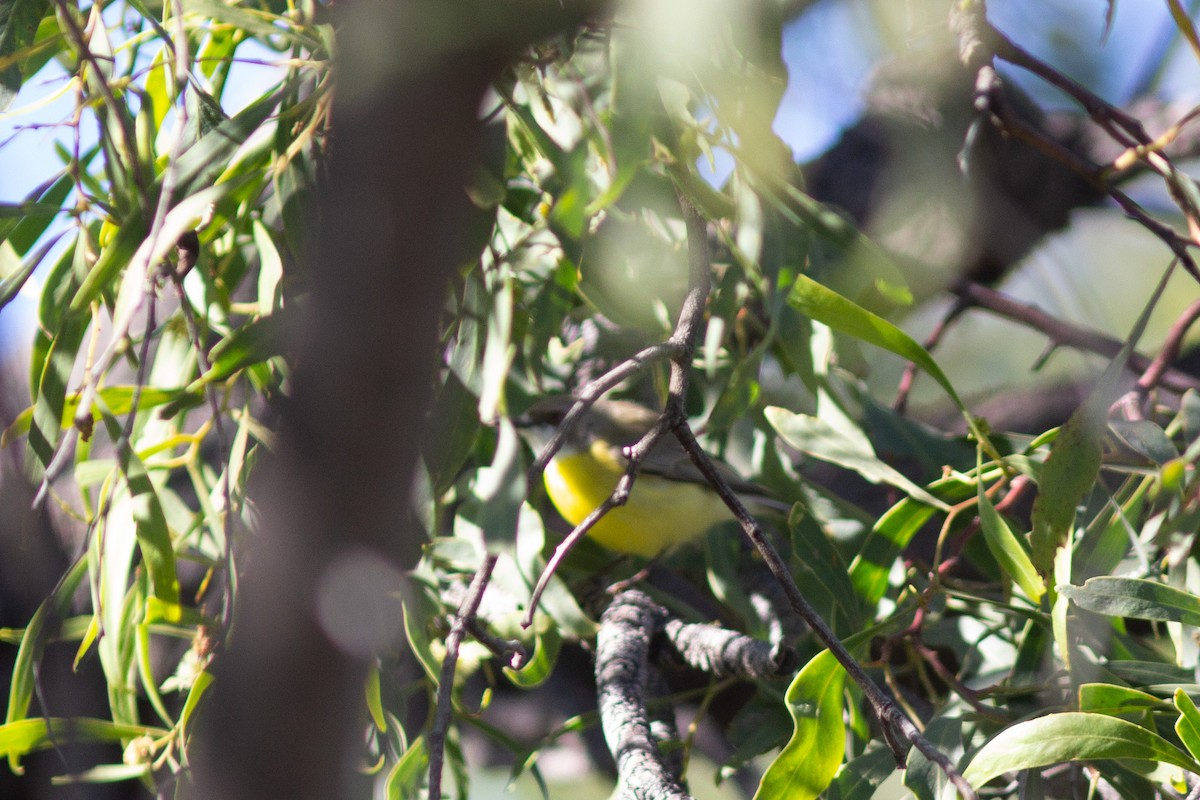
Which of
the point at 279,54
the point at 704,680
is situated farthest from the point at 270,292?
the point at 704,680

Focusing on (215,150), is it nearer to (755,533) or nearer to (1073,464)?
(755,533)

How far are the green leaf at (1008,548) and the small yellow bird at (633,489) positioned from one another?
2.52 ft

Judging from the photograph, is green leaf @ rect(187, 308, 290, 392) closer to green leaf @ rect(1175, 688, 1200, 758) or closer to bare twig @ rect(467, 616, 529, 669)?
bare twig @ rect(467, 616, 529, 669)

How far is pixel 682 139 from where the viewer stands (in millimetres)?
1006

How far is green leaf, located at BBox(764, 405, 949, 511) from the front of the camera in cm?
104

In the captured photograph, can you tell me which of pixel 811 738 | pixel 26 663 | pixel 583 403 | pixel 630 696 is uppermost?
pixel 583 403

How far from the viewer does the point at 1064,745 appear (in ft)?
2.44

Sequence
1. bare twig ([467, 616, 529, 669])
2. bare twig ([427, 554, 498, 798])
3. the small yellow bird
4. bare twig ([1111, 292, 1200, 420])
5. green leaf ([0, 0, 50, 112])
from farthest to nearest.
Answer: the small yellow bird
bare twig ([1111, 292, 1200, 420])
green leaf ([0, 0, 50, 112])
bare twig ([467, 616, 529, 669])
bare twig ([427, 554, 498, 798])

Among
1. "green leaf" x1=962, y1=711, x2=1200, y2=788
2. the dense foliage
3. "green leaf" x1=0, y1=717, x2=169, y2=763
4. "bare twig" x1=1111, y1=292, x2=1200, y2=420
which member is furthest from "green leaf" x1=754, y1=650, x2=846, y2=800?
"green leaf" x1=0, y1=717, x2=169, y2=763

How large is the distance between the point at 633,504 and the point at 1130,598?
1.33 metres

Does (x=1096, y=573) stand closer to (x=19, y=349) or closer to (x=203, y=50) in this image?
(x=203, y=50)

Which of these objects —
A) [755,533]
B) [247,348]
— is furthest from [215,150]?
[755,533]

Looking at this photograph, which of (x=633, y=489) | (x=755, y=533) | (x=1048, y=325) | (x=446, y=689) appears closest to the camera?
(x=446, y=689)

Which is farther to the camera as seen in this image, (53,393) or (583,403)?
(53,393)
